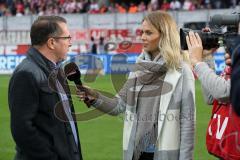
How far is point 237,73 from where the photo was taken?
10.3 ft

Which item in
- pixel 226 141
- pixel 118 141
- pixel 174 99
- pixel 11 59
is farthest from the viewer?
pixel 11 59

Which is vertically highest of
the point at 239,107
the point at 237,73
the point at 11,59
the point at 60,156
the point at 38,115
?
the point at 237,73

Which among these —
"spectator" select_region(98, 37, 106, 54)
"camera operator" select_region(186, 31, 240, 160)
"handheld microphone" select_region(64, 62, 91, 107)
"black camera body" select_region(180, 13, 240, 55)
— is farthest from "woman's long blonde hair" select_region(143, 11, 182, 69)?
"spectator" select_region(98, 37, 106, 54)

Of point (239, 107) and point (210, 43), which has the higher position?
point (210, 43)

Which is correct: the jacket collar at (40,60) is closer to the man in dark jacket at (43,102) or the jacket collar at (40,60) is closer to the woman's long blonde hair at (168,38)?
the man in dark jacket at (43,102)

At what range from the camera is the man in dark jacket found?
410 cm

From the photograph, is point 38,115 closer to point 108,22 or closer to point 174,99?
point 174,99

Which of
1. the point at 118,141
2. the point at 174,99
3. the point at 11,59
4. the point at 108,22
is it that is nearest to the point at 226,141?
the point at 174,99

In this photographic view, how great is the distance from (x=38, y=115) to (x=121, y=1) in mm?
35221

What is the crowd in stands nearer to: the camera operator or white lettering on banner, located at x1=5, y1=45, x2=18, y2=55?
white lettering on banner, located at x1=5, y1=45, x2=18, y2=55

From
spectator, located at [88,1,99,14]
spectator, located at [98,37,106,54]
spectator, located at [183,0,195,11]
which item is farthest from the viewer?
spectator, located at [88,1,99,14]

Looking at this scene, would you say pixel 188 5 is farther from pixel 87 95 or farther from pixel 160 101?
pixel 160 101

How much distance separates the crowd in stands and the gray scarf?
91.4 ft

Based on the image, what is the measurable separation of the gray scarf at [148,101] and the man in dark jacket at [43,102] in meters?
0.58
